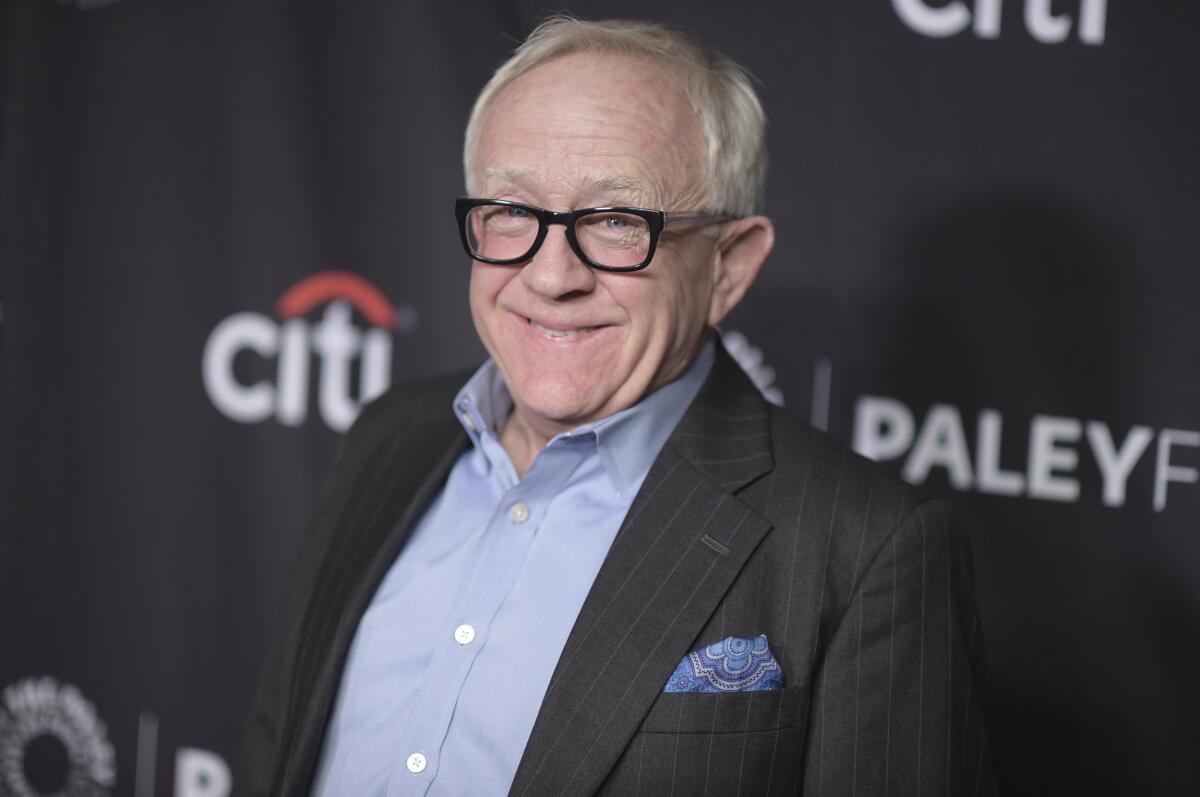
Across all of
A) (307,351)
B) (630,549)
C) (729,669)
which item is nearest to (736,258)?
(630,549)

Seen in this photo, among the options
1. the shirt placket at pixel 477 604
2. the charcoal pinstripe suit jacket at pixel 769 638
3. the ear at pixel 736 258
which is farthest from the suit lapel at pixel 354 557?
the ear at pixel 736 258

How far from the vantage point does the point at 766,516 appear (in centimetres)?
142

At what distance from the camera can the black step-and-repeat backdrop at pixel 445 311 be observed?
203cm

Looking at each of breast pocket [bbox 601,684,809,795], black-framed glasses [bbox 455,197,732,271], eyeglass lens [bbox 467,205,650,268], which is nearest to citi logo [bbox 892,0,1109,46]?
black-framed glasses [bbox 455,197,732,271]

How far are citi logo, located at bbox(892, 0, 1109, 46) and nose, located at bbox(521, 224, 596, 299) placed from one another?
3.48 ft

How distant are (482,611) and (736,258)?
59 centimetres

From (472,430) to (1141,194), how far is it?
1.26 meters

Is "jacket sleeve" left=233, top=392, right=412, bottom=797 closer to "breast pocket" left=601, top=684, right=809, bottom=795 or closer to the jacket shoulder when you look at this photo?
the jacket shoulder

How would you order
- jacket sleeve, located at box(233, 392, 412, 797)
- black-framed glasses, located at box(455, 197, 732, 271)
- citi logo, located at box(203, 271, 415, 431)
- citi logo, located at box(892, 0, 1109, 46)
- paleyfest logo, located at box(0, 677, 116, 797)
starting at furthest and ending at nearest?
paleyfest logo, located at box(0, 677, 116, 797), citi logo, located at box(203, 271, 415, 431), citi logo, located at box(892, 0, 1109, 46), jacket sleeve, located at box(233, 392, 412, 797), black-framed glasses, located at box(455, 197, 732, 271)

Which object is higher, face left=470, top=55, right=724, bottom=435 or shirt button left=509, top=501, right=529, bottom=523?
face left=470, top=55, right=724, bottom=435

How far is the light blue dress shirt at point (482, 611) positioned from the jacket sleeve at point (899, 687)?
319 millimetres

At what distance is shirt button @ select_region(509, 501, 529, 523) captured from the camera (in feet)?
4.85

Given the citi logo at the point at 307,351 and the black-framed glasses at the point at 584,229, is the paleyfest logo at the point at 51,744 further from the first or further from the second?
the black-framed glasses at the point at 584,229

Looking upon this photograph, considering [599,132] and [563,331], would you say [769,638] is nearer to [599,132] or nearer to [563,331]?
[563,331]
